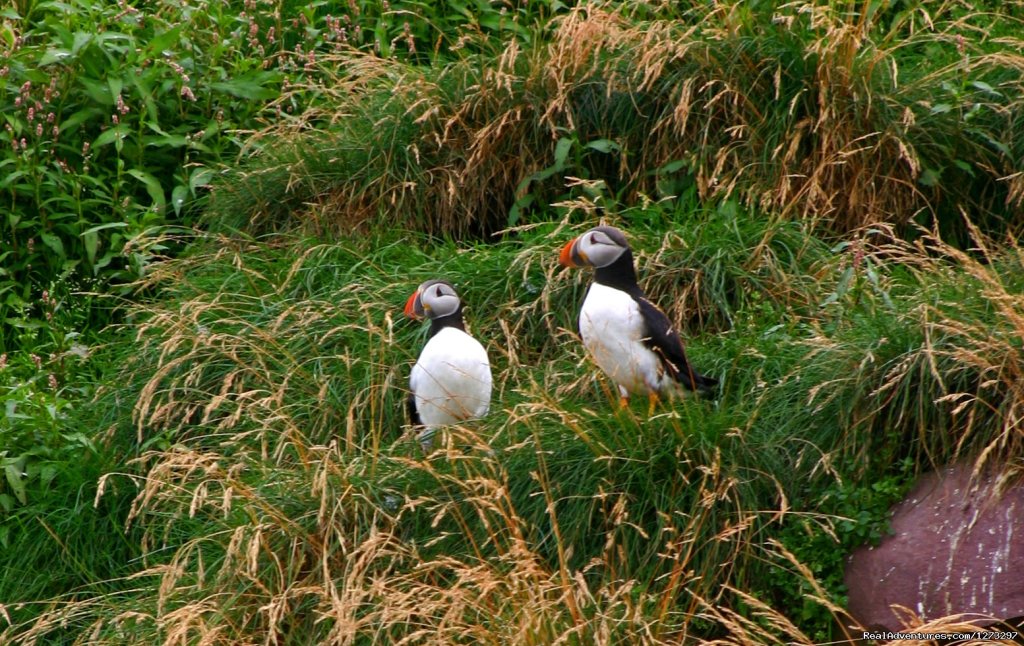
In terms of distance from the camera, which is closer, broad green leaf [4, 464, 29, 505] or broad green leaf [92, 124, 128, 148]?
broad green leaf [4, 464, 29, 505]

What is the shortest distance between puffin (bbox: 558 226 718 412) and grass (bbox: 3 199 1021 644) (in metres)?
0.15

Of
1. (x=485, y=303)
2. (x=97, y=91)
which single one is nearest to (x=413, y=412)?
(x=485, y=303)

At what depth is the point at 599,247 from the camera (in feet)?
15.6

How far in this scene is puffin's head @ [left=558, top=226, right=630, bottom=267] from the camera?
4762 millimetres

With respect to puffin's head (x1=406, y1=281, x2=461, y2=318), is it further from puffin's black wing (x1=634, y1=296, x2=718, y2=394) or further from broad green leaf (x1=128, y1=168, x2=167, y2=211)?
broad green leaf (x1=128, y1=168, x2=167, y2=211)

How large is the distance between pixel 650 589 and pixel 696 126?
2.53 metres

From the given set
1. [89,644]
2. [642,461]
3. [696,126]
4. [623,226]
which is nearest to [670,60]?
[696,126]

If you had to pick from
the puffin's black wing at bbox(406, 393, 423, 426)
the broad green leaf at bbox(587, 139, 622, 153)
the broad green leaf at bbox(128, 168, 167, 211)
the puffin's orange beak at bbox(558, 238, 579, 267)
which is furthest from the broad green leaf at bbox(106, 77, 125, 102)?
the puffin's orange beak at bbox(558, 238, 579, 267)

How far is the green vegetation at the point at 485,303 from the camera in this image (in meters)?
3.96

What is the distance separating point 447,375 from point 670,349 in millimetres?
753

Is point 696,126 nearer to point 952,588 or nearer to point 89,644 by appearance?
point 952,588

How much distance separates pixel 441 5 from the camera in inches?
285

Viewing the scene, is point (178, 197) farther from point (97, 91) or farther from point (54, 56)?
point (54, 56)

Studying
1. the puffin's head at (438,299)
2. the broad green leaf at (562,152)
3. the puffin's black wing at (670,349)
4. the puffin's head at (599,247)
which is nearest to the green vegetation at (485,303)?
the broad green leaf at (562,152)
